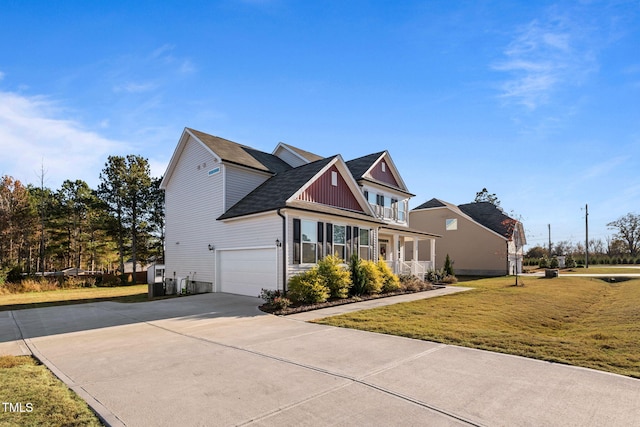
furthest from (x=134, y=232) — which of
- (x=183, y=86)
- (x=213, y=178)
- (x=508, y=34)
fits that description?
(x=508, y=34)

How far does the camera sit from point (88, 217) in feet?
130

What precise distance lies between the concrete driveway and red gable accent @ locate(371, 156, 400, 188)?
53.2ft

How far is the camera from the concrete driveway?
384 cm

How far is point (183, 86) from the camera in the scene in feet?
43.5

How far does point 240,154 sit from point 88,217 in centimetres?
2971

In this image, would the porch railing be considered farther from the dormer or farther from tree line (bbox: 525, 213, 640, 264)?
tree line (bbox: 525, 213, 640, 264)

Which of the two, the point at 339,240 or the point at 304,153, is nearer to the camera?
the point at 339,240

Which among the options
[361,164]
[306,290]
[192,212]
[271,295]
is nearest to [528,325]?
[306,290]

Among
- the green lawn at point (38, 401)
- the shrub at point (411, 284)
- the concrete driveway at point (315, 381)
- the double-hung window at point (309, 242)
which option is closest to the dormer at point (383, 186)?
the shrub at point (411, 284)

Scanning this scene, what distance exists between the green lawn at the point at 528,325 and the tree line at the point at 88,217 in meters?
28.1

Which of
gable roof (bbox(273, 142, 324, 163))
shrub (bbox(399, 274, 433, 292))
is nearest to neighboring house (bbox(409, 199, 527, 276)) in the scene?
shrub (bbox(399, 274, 433, 292))

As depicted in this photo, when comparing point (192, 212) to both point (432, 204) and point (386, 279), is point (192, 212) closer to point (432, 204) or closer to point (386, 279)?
point (386, 279)

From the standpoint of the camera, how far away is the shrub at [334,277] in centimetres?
1384

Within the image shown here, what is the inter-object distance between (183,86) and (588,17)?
42.3ft
